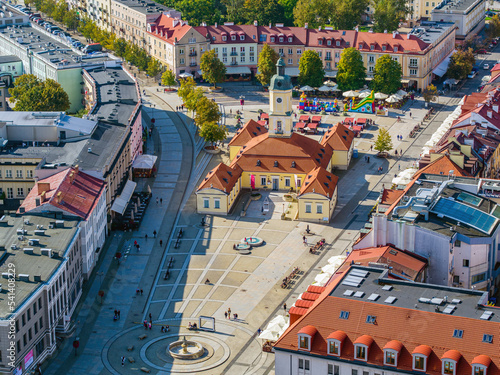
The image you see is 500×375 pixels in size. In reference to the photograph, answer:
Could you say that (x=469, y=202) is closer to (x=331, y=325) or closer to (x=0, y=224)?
(x=331, y=325)

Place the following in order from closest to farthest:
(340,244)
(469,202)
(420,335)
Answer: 1. (420,335)
2. (469,202)
3. (340,244)

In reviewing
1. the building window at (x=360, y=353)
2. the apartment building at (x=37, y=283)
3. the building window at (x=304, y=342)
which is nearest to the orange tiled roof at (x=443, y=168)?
the apartment building at (x=37, y=283)

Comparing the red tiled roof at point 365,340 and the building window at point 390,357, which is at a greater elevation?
the red tiled roof at point 365,340

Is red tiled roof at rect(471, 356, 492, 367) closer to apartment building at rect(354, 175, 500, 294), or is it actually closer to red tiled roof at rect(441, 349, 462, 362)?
red tiled roof at rect(441, 349, 462, 362)

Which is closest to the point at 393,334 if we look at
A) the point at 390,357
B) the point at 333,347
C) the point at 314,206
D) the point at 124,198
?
the point at 390,357

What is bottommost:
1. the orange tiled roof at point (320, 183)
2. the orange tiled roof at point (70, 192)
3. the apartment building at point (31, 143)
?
the orange tiled roof at point (320, 183)

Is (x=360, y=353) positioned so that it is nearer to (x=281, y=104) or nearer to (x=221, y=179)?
(x=221, y=179)

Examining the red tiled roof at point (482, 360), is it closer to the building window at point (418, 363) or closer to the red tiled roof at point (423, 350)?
the red tiled roof at point (423, 350)

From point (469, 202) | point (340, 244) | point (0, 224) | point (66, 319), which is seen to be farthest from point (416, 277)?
point (0, 224)
